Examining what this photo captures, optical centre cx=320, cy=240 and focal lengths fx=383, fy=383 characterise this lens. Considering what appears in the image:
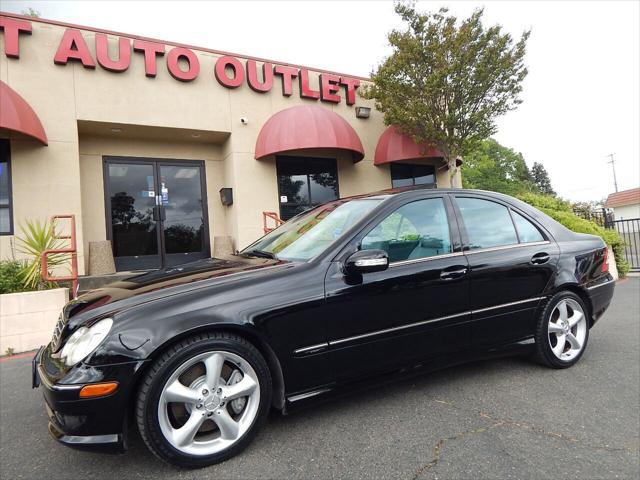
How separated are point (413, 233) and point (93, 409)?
2.21m

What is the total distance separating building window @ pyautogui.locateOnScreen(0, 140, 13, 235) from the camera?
7.78 m

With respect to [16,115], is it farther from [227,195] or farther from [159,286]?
[159,286]

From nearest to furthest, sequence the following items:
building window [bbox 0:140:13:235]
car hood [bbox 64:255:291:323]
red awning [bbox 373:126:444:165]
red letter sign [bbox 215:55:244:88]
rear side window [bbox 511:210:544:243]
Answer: car hood [bbox 64:255:291:323] < rear side window [bbox 511:210:544:243] < building window [bbox 0:140:13:235] < red letter sign [bbox 215:55:244:88] < red awning [bbox 373:126:444:165]

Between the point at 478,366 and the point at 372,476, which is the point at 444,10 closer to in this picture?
the point at 478,366

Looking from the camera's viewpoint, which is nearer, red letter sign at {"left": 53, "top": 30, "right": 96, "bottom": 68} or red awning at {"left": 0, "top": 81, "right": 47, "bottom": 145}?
red awning at {"left": 0, "top": 81, "right": 47, "bottom": 145}

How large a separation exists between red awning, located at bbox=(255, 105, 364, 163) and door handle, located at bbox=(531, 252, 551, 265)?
6961mm

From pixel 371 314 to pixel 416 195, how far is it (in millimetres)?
1039

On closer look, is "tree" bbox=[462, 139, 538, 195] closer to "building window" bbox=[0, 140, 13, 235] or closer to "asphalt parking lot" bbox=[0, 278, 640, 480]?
"building window" bbox=[0, 140, 13, 235]

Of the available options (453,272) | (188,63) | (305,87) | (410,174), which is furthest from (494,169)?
(453,272)

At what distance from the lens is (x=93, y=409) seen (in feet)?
6.13

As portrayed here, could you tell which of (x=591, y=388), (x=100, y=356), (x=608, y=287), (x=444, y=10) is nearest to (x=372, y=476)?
(x=100, y=356)

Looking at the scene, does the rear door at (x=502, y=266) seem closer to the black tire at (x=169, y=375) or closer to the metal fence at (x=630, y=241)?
the black tire at (x=169, y=375)

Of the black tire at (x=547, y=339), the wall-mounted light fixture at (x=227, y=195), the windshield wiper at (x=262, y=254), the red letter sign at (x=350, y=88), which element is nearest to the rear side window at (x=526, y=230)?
the black tire at (x=547, y=339)

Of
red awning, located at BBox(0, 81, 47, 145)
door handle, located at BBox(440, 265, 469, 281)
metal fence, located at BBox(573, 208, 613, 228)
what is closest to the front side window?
door handle, located at BBox(440, 265, 469, 281)
